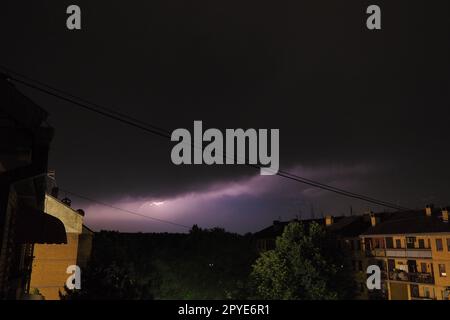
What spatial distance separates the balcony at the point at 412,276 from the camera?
148ft

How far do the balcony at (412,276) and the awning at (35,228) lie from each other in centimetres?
4786

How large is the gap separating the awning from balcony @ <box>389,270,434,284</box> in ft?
157

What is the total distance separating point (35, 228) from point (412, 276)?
4993 cm

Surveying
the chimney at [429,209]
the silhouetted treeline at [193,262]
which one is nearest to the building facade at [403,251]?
the chimney at [429,209]

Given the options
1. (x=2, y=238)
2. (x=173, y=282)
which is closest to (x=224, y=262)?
(x=173, y=282)

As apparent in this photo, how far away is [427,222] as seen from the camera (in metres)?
47.3

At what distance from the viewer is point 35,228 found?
35.1 ft

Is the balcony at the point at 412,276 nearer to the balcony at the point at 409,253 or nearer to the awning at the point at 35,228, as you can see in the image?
the balcony at the point at 409,253

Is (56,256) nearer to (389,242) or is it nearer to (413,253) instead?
(413,253)

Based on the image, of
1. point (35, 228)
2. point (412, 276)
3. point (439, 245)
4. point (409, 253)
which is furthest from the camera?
point (409, 253)

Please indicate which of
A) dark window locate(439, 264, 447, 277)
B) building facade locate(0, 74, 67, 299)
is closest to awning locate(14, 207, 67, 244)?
building facade locate(0, 74, 67, 299)

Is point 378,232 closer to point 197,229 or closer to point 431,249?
point 431,249

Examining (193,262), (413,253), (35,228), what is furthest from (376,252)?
(35,228)

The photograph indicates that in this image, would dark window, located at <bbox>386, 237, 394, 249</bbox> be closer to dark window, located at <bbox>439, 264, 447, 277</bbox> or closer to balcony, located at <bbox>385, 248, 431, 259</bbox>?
balcony, located at <bbox>385, 248, 431, 259</bbox>
